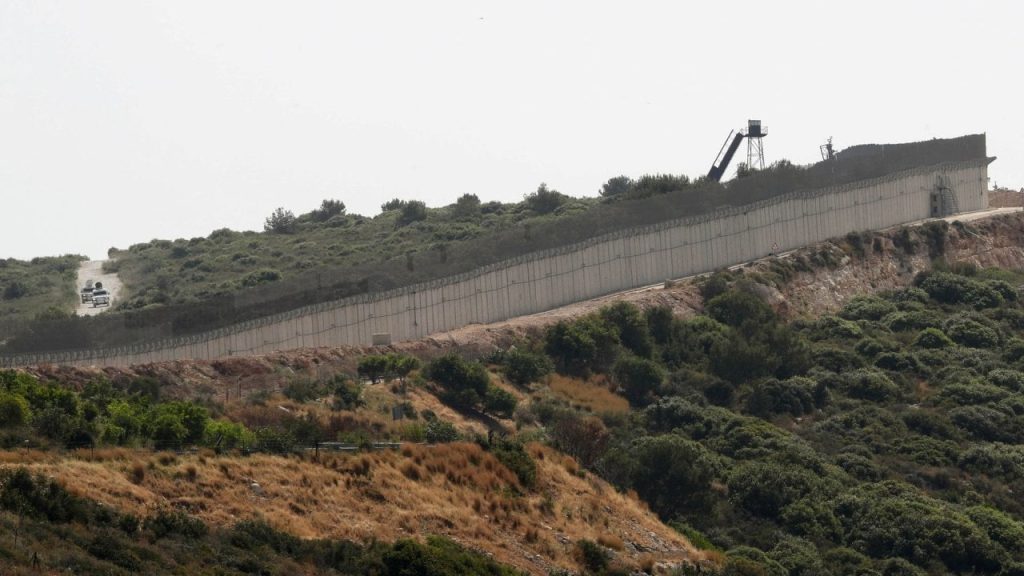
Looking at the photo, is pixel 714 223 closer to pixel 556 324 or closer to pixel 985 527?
pixel 556 324

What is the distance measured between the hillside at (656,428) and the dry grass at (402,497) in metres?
0.08

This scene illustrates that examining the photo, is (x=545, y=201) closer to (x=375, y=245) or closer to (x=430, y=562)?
(x=375, y=245)

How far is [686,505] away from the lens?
61.5 meters

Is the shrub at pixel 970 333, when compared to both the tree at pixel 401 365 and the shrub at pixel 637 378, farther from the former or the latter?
the tree at pixel 401 365

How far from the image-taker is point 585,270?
285ft

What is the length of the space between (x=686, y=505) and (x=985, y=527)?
30.4 ft

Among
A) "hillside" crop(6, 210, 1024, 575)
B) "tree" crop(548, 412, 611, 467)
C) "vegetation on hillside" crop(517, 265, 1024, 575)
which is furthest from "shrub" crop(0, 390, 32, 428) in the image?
"vegetation on hillside" crop(517, 265, 1024, 575)

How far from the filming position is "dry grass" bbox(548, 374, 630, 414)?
72.5 m

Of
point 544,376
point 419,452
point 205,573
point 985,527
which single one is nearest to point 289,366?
point 544,376

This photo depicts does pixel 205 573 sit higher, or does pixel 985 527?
pixel 205 573

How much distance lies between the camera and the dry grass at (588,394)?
72.5 meters

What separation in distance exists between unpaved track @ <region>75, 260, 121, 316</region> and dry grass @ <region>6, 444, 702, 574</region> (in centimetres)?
5569

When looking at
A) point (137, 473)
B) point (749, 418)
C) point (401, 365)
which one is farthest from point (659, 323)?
point (137, 473)

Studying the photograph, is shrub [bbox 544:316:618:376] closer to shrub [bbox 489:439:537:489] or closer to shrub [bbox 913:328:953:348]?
shrub [bbox 913:328:953:348]
